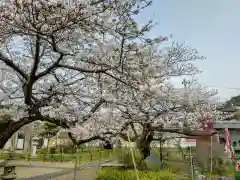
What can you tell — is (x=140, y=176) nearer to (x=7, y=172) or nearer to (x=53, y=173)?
(x=7, y=172)

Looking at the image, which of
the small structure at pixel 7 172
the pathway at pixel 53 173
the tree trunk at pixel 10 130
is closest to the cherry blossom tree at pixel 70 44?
the tree trunk at pixel 10 130

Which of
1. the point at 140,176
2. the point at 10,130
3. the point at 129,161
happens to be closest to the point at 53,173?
the point at 129,161

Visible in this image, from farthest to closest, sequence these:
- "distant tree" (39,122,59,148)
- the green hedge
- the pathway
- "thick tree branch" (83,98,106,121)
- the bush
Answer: "distant tree" (39,122,59,148) < the pathway < the bush < the green hedge < "thick tree branch" (83,98,106,121)

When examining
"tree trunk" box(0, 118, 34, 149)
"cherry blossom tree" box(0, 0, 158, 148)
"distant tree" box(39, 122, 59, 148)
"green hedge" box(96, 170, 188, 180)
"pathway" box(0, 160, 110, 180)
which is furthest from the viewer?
"distant tree" box(39, 122, 59, 148)

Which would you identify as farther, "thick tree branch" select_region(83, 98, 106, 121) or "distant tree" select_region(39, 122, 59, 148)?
"distant tree" select_region(39, 122, 59, 148)

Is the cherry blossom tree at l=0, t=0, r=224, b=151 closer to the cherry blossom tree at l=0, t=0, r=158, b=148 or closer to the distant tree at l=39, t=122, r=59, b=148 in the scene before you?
the cherry blossom tree at l=0, t=0, r=158, b=148

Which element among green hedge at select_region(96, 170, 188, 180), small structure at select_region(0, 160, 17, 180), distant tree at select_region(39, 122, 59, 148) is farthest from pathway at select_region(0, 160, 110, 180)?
distant tree at select_region(39, 122, 59, 148)

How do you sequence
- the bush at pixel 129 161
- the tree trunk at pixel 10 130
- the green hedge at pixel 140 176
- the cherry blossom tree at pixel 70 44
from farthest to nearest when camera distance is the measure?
the bush at pixel 129 161 → the green hedge at pixel 140 176 → the tree trunk at pixel 10 130 → the cherry blossom tree at pixel 70 44

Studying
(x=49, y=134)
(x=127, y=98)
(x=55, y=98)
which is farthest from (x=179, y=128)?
(x=49, y=134)

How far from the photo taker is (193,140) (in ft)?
25.6

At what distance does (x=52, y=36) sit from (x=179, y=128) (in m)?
7.96

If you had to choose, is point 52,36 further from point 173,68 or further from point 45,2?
point 173,68

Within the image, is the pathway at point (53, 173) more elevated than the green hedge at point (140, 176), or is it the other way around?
the green hedge at point (140, 176)

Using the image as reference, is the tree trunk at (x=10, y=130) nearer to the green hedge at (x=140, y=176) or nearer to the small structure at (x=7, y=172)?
the small structure at (x=7, y=172)
